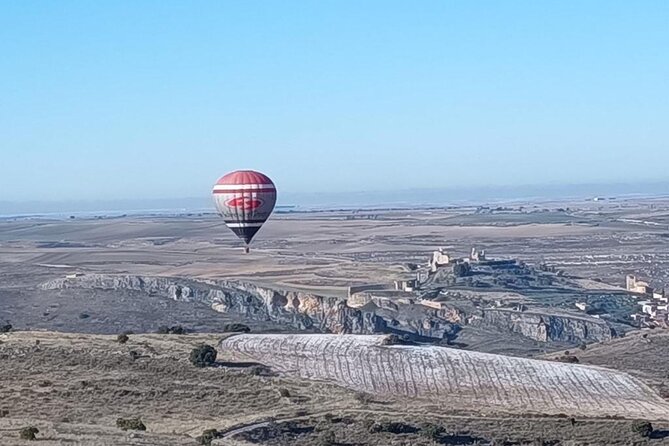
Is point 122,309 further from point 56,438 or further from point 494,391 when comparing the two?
point 56,438

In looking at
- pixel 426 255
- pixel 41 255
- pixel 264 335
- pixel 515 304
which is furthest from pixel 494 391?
pixel 41 255

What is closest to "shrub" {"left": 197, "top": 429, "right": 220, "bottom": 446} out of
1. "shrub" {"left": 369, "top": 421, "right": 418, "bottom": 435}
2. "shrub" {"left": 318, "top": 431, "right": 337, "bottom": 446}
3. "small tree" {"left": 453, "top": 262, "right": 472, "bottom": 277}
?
"shrub" {"left": 318, "top": 431, "right": 337, "bottom": 446}

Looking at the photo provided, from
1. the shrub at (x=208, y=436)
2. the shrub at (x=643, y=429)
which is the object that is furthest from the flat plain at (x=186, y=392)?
the shrub at (x=208, y=436)

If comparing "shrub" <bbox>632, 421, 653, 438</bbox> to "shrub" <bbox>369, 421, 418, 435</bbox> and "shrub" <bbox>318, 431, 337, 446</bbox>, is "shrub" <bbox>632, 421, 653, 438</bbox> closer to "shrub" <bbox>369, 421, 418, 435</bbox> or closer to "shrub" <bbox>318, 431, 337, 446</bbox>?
"shrub" <bbox>369, 421, 418, 435</bbox>

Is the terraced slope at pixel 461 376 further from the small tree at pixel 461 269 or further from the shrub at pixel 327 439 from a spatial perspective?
the small tree at pixel 461 269

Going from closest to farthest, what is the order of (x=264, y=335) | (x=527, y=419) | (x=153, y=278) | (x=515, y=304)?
1. (x=527, y=419)
2. (x=264, y=335)
3. (x=515, y=304)
4. (x=153, y=278)

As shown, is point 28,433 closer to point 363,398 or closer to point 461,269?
point 363,398

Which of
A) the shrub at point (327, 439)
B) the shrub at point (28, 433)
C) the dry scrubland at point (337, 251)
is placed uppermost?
the shrub at point (28, 433)
